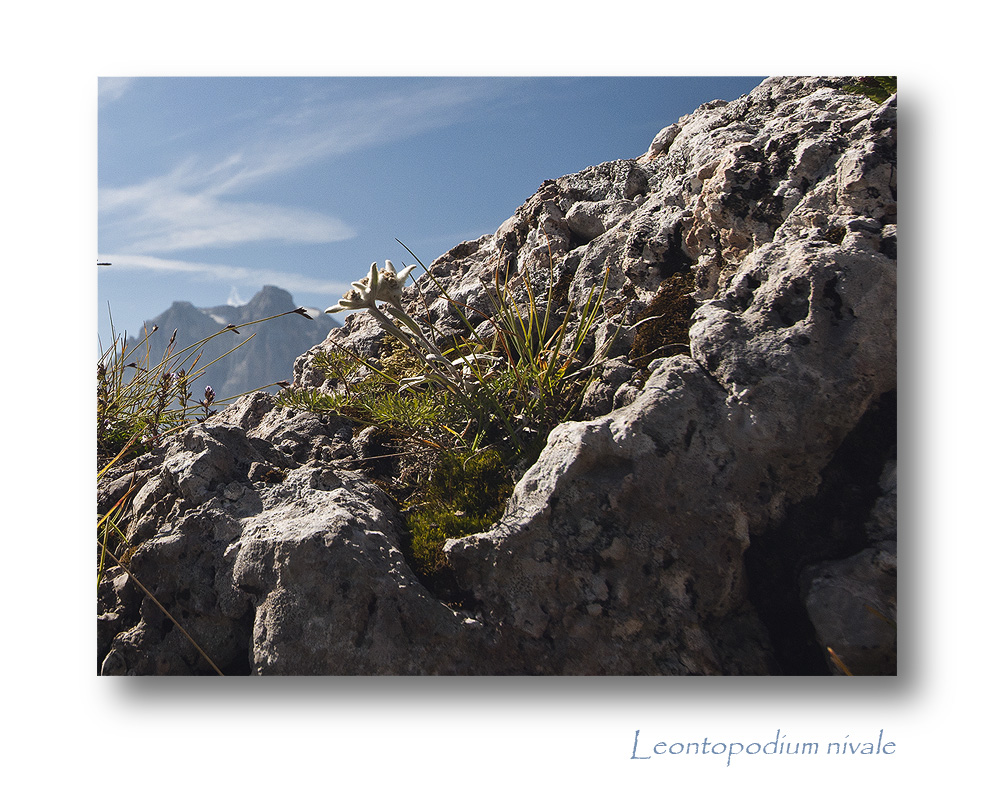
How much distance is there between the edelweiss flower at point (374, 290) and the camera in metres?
2.19

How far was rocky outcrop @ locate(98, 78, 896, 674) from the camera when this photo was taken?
201 centimetres

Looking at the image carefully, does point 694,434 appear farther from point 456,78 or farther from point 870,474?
point 456,78

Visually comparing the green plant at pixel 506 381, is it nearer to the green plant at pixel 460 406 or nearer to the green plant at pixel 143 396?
the green plant at pixel 460 406

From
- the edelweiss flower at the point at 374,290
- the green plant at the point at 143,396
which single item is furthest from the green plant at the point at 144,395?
the edelweiss flower at the point at 374,290

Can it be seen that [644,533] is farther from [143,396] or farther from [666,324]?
[143,396]

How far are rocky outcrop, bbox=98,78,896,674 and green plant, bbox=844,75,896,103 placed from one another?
0.44 metres

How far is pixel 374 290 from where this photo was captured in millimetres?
→ 2189

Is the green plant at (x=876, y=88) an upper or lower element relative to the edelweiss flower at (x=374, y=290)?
upper

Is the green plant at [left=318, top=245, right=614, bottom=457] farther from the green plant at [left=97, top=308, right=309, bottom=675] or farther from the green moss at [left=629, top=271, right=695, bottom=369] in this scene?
the green plant at [left=97, top=308, right=309, bottom=675]

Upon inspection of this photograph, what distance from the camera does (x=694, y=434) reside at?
208 centimetres

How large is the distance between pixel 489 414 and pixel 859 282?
1.34m

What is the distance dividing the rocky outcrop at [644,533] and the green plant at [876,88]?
442mm
